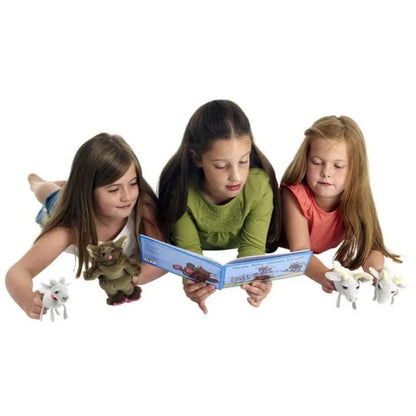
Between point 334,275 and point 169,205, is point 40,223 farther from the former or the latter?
point 334,275

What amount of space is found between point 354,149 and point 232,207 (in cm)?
82

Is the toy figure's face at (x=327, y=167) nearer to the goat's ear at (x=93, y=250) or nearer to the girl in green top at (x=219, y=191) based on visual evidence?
the girl in green top at (x=219, y=191)

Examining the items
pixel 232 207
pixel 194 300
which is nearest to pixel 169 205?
pixel 232 207

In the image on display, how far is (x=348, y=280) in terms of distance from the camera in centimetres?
326

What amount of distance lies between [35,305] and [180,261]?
0.81 meters

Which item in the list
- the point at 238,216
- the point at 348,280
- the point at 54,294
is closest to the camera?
the point at 54,294

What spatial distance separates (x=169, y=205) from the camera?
3551 millimetres

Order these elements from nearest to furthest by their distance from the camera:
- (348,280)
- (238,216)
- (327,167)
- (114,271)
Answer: (114,271) → (348,280) → (327,167) → (238,216)

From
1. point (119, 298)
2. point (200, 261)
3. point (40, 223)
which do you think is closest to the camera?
point (200, 261)

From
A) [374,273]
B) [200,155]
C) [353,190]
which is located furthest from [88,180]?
[374,273]

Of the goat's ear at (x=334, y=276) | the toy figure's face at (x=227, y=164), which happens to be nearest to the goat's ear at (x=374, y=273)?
the goat's ear at (x=334, y=276)

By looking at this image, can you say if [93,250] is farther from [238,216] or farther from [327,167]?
[327,167]

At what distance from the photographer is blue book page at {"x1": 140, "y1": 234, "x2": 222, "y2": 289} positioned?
312 cm

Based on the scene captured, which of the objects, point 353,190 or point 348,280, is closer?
point 348,280
